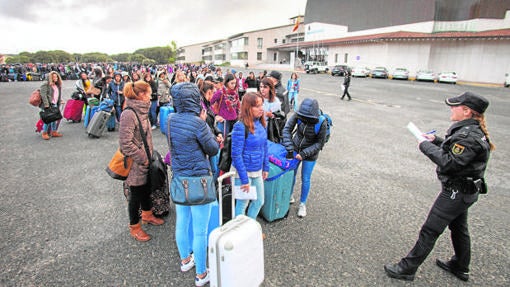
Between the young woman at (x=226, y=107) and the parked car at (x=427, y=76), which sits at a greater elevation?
the parked car at (x=427, y=76)

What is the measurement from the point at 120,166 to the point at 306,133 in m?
2.23

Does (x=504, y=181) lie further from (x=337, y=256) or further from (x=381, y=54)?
(x=381, y=54)

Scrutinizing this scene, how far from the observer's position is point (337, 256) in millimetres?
3012

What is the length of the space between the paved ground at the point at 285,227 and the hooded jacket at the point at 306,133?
0.98 metres

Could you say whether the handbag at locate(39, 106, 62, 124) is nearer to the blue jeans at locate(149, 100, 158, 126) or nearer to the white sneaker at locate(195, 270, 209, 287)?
the blue jeans at locate(149, 100, 158, 126)

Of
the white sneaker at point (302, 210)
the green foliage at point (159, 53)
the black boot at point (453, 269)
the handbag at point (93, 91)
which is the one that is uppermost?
the green foliage at point (159, 53)

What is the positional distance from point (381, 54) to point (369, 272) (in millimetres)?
41046

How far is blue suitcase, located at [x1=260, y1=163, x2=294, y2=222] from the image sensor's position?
3.42m

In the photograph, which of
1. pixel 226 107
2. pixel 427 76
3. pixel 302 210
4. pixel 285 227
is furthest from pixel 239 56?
pixel 285 227

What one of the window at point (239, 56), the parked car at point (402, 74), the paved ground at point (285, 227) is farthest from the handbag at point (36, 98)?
the window at point (239, 56)

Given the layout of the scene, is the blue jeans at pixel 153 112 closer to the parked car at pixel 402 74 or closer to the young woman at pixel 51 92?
the young woman at pixel 51 92

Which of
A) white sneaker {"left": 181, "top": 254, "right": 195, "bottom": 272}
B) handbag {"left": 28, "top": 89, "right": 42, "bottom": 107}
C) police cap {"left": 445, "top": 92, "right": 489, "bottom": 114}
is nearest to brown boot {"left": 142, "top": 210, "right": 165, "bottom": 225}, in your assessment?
white sneaker {"left": 181, "top": 254, "right": 195, "bottom": 272}

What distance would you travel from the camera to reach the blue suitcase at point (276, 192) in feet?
11.2

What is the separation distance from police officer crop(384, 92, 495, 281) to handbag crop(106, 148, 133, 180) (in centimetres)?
296
